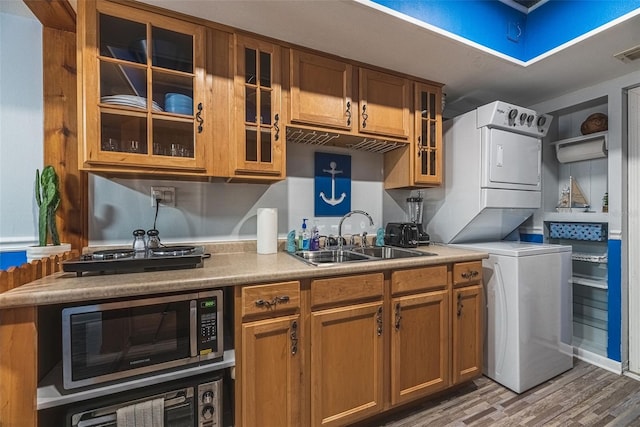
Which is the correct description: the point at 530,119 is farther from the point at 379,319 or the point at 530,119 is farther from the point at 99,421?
the point at 99,421

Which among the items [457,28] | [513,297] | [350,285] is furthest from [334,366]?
[457,28]

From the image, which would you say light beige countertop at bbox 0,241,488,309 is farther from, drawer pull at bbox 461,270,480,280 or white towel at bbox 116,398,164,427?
white towel at bbox 116,398,164,427

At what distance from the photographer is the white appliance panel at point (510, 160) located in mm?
2115

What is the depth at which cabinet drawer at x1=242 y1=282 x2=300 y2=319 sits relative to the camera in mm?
1271

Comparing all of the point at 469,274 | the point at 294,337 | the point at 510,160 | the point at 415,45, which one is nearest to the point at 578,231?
the point at 510,160

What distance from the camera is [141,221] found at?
170 centimetres

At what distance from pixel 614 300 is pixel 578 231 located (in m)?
0.56

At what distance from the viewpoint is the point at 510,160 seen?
7.25 feet

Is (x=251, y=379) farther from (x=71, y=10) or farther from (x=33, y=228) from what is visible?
(x=71, y=10)

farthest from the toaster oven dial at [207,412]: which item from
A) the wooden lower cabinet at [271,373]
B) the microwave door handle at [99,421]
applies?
the microwave door handle at [99,421]

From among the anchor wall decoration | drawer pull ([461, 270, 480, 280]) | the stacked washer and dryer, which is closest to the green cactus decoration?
the anchor wall decoration

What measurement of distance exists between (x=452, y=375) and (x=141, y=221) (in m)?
2.08

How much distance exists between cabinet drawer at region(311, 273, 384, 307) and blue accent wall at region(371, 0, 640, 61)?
139 centimetres

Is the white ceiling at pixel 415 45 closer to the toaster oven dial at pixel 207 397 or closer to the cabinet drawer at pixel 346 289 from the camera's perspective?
the cabinet drawer at pixel 346 289
